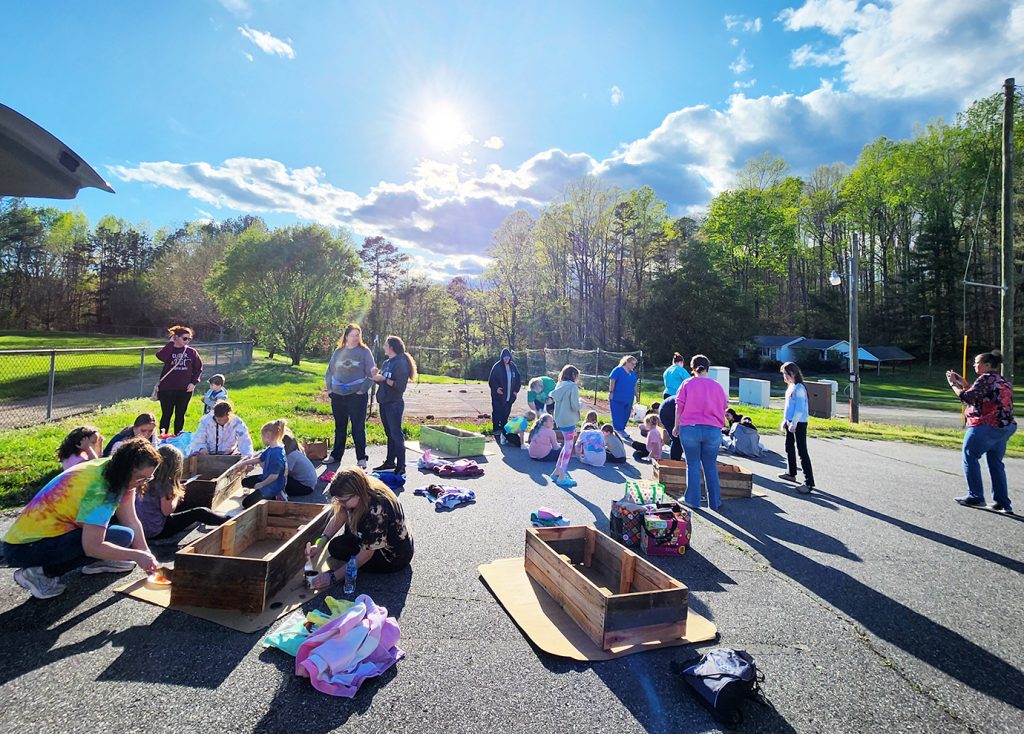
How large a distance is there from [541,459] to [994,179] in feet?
177

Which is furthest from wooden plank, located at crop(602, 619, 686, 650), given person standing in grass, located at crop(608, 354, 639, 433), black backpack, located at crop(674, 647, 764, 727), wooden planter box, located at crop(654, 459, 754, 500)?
person standing in grass, located at crop(608, 354, 639, 433)

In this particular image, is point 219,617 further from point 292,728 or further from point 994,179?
point 994,179

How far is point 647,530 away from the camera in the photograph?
16.8 feet

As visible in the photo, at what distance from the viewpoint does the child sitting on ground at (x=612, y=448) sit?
9.21 m

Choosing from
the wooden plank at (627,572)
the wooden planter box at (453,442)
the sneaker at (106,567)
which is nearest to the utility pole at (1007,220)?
the wooden planter box at (453,442)

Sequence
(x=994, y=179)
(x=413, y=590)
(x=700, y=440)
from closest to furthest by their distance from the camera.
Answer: (x=413, y=590) → (x=700, y=440) → (x=994, y=179)

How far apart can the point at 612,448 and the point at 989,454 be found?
506 cm

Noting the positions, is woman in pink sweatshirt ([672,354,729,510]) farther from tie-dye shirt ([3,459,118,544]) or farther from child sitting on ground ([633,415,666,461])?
tie-dye shirt ([3,459,118,544])

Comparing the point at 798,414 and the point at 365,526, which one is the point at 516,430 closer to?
the point at 798,414

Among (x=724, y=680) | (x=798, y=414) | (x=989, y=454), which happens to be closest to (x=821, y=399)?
(x=989, y=454)

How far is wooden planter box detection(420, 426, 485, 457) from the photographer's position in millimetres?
9047

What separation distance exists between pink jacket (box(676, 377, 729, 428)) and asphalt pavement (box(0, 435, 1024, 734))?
1.36 m

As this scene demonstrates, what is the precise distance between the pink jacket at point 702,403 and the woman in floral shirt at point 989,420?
117 inches

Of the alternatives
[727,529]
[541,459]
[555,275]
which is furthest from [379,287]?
[727,529]
